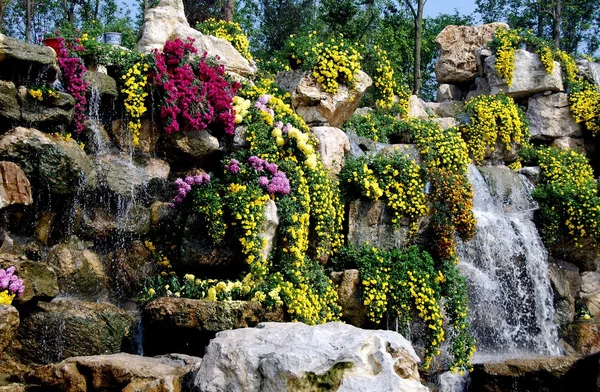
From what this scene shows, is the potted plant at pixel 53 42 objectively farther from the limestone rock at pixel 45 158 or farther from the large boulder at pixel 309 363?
the large boulder at pixel 309 363

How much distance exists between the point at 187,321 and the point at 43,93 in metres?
3.58

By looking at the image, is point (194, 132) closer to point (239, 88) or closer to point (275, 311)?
point (239, 88)

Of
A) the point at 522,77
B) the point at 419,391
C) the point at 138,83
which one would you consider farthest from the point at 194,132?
the point at 522,77

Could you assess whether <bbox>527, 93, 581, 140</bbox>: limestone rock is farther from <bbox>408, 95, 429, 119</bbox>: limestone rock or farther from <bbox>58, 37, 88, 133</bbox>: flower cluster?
<bbox>58, 37, 88, 133</bbox>: flower cluster

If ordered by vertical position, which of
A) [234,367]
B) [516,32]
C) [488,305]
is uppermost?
[516,32]

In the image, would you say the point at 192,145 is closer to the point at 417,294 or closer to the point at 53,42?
the point at 53,42

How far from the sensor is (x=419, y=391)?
454 centimetres

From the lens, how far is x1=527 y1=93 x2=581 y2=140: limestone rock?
1628 centimetres

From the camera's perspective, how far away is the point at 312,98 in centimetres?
1143

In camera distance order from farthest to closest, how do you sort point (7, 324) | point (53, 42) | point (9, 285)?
point (53, 42)
point (9, 285)
point (7, 324)

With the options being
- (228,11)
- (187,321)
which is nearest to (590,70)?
(228,11)

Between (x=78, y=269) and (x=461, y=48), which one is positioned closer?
(x=78, y=269)

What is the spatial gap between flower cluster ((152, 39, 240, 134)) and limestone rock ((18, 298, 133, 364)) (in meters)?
3.06

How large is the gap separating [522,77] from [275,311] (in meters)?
11.8
